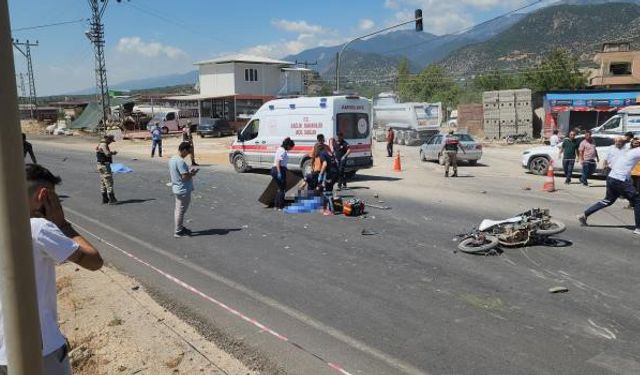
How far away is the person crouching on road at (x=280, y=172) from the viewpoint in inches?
521

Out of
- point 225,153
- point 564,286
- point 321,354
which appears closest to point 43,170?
point 321,354

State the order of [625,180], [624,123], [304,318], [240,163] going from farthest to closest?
[624,123]
[240,163]
[625,180]
[304,318]

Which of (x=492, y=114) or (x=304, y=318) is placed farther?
(x=492, y=114)

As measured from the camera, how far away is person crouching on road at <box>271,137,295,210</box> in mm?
13227

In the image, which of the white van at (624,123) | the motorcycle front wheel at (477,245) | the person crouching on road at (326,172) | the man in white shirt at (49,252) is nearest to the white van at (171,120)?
the white van at (624,123)

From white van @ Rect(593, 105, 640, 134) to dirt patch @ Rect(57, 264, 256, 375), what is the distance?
2261cm

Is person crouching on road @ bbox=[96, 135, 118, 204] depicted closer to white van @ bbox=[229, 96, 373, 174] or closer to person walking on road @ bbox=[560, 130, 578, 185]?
white van @ bbox=[229, 96, 373, 174]

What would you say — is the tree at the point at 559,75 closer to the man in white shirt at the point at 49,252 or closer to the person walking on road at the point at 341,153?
the person walking on road at the point at 341,153

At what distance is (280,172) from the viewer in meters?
13.4

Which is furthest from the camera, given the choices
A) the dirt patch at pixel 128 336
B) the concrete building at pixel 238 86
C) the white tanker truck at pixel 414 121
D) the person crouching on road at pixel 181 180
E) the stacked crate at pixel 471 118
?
the concrete building at pixel 238 86

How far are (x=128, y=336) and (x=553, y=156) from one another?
59.5ft

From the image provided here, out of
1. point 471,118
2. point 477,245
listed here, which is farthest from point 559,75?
point 477,245

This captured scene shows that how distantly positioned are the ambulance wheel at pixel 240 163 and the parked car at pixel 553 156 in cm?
1070

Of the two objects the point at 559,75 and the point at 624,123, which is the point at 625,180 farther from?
the point at 559,75
